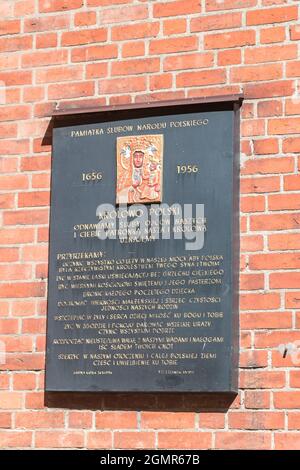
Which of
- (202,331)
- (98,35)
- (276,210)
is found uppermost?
(98,35)

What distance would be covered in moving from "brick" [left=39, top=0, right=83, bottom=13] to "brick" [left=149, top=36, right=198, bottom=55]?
0.45 meters

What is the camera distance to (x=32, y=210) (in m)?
5.45

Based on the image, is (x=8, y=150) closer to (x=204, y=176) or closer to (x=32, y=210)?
(x=32, y=210)

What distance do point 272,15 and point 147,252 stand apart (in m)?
1.19

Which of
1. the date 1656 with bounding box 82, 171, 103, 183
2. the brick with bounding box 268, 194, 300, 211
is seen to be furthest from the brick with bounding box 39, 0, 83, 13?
the brick with bounding box 268, 194, 300, 211

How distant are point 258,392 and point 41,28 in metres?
2.02

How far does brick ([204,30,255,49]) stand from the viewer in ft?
17.3

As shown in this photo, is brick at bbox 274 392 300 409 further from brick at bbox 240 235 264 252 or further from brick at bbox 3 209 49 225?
brick at bbox 3 209 49 225

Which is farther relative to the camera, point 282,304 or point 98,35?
point 98,35

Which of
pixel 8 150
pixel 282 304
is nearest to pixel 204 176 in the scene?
pixel 282 304

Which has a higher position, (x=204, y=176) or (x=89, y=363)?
(x=204, y=176)

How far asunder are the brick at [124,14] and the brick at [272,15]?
51cm

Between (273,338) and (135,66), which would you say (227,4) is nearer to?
(135,66)

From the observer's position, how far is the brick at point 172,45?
5371 mm
